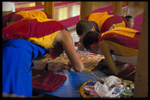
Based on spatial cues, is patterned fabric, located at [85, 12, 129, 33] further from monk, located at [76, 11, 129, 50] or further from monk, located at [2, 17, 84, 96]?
monk, located at [2, 17, 84, 96]

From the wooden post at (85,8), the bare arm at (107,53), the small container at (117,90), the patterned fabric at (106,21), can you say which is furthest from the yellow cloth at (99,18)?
the small container at (117,90)

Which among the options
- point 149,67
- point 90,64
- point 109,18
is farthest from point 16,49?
point 109,18

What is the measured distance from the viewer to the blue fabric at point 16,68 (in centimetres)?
141

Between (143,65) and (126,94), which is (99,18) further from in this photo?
(143,65)

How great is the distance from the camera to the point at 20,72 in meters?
1.48

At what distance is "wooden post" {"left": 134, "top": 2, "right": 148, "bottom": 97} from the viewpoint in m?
1.03

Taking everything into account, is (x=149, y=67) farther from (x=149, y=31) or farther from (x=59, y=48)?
(x=59, y=48)

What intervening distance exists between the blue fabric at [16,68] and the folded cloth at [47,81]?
380mm

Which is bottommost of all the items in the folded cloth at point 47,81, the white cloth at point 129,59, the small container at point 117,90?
the folded cloth at point 47,81

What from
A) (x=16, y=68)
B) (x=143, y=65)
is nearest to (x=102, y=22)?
(x=16, y=68)

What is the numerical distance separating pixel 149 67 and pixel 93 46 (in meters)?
1.26

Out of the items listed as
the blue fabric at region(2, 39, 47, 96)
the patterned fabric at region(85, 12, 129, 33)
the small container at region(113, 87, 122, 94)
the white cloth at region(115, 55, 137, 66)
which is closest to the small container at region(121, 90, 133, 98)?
the small container at region(113, 87, 122, 94)

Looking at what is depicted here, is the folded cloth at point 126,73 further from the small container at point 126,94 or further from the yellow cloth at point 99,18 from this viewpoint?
the yellow cloth at point 99,18

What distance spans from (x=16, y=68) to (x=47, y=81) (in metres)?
0.70
